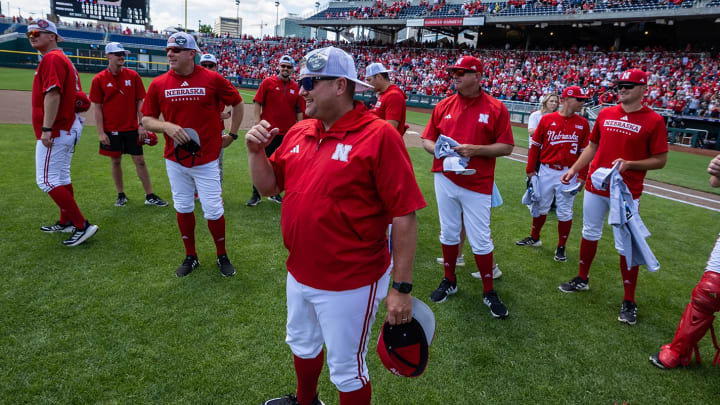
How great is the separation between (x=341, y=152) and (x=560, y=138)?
5026 mm

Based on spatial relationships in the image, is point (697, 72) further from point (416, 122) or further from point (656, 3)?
point (416, 122)

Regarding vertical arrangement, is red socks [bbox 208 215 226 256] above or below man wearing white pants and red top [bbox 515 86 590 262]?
below

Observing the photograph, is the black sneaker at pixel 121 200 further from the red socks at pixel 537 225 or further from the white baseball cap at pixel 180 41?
the red socks at pixel 537 225

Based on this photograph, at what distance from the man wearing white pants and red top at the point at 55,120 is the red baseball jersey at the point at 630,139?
20.6ft

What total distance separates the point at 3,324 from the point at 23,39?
5951 centimetres

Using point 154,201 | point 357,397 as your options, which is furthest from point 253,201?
point 357,397

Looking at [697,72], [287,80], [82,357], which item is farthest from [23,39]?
[697,72]

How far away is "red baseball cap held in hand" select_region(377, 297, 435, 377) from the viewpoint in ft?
7.68

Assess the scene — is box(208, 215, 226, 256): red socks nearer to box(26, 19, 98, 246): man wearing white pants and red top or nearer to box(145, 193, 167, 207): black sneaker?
box(26, 19, 98, 246): man wearing white pants and red top

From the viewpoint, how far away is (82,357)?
327cm

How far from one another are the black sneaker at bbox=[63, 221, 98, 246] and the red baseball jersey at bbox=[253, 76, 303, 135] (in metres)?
3.19

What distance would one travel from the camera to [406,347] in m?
2.35

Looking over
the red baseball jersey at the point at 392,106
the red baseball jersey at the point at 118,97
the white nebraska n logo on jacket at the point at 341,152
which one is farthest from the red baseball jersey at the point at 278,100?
the white nebraska n logo on jacket at the point at 341,152

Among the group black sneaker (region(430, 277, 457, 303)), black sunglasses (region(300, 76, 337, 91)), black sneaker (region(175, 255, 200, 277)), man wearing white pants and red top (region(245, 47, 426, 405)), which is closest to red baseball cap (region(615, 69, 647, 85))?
black sneaker (region(430, 277, 457, 303))
